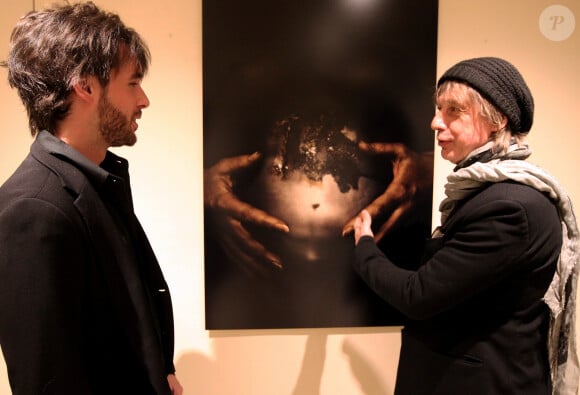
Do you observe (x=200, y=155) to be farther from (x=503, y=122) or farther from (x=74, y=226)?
(x=503, y=122)

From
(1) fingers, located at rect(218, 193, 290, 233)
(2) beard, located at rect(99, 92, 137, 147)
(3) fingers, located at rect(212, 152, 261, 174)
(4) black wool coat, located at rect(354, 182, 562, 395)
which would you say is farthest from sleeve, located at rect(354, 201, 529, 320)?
(2) beard, located at rect(99, 92, 137, 147)

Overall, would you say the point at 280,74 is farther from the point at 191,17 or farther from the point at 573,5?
the point at 573,5

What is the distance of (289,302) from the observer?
1451 mm

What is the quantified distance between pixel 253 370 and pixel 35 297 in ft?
3.33

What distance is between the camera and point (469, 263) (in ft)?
3.03

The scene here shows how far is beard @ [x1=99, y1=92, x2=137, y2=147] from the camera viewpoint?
0.84m

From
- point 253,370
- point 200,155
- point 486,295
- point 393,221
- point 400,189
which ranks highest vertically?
point 200,155

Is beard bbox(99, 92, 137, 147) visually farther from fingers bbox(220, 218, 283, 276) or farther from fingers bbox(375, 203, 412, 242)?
fingers bbox(375, 203, 412, 242)

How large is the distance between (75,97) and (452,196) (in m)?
0.93

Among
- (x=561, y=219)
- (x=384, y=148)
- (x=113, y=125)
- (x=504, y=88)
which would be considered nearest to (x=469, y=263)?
(x=561, y=219)

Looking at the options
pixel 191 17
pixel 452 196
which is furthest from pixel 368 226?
pixel 191 17

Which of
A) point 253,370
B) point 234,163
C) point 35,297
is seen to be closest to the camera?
point 35,297

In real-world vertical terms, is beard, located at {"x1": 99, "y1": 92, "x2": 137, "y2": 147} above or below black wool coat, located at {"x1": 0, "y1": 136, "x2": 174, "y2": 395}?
above

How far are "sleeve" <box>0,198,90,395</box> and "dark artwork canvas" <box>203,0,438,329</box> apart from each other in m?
0.71
